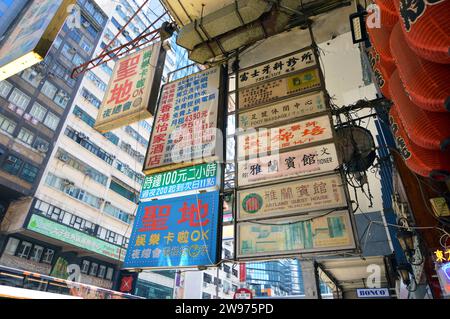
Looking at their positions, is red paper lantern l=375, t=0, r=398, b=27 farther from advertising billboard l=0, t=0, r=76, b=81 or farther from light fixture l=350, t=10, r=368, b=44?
advertising billboard l=0, t=0, r=76, b=81

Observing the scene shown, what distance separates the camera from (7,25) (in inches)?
969

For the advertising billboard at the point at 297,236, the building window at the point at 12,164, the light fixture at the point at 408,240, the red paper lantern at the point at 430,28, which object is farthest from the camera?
the building window at the point at 12,164

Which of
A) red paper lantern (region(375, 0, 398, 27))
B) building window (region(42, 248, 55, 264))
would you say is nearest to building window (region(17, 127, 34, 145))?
building window (region(42, 248, 55, 264))

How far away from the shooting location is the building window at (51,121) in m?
24.9

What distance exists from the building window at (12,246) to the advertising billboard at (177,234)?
2087cm

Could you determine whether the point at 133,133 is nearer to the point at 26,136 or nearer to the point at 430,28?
the point at 26,136

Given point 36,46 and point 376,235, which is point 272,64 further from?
point 376,235

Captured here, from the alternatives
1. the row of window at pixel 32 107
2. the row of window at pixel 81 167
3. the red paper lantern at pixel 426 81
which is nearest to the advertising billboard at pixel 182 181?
the red paper lantern at pixel 426 81

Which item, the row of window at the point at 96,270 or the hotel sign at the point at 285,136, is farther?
the row of window at the point at 96,270

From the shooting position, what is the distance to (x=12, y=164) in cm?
2167

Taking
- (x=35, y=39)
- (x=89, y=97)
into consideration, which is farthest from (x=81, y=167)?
(x=35, y=39)

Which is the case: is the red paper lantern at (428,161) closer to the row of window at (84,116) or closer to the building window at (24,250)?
the building window at (24,250)

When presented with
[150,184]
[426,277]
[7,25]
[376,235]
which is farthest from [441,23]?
[7,25]

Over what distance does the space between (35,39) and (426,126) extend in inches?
315
